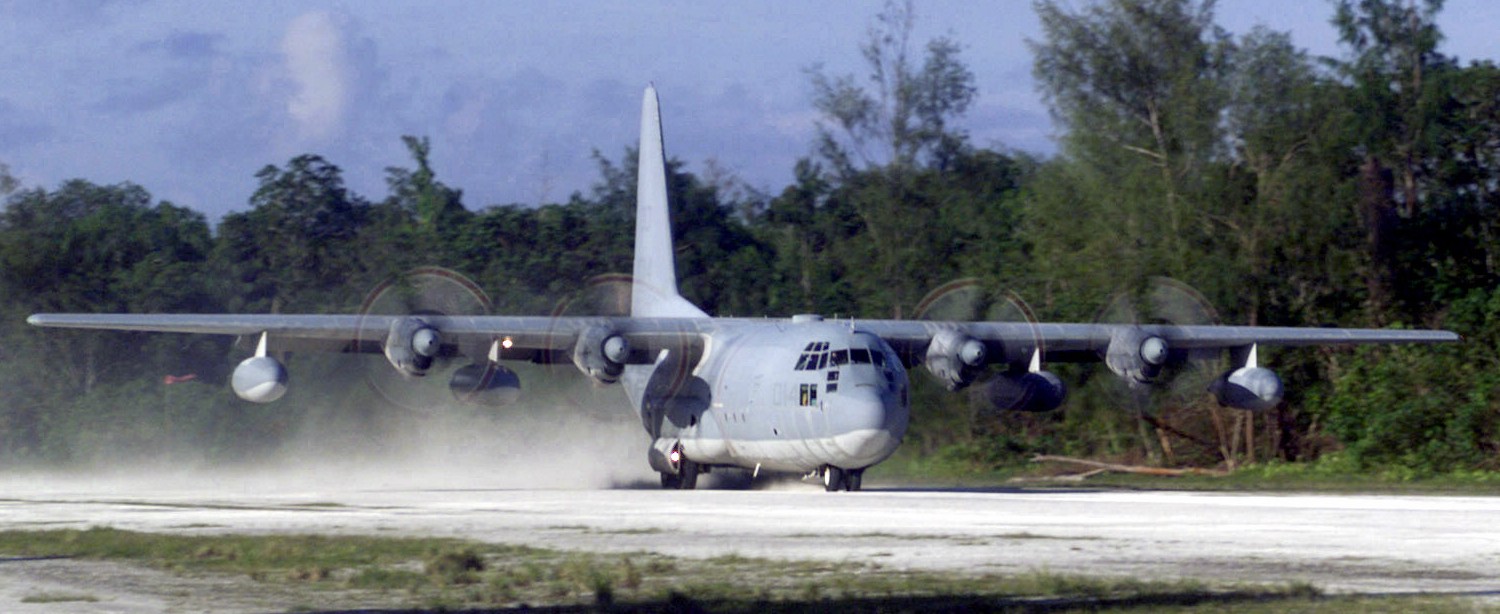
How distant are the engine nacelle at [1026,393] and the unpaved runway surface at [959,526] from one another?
4646 mm

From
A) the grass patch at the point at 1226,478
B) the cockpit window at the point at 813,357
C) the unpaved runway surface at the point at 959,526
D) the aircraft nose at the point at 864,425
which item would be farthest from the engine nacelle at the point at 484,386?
the grass patch at the point at 1226,478

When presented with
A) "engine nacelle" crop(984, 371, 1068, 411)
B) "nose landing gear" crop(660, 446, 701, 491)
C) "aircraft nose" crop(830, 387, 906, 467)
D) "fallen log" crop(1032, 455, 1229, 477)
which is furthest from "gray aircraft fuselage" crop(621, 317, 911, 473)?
"fallen log" crop(1032, 455, 1229, 477)

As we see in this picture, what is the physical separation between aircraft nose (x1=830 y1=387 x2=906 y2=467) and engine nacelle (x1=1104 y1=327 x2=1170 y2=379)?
6264mm

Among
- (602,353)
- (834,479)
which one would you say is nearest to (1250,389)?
(834,479)

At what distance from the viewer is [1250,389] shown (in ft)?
90.0

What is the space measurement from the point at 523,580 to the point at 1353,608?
5008 millimetres

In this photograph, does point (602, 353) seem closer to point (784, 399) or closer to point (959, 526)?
point (784, 399)

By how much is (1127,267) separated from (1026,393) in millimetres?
9506

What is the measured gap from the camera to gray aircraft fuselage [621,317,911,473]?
76.2 feet

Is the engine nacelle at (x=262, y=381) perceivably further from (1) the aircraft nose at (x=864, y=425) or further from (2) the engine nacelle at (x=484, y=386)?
(1) the aircraft nose at (x=864, y=425)

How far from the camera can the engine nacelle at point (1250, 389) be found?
27.2 metres

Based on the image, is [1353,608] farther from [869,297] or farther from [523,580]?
[869,297]

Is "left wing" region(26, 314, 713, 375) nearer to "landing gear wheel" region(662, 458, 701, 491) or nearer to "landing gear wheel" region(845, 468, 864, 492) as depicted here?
"landing gear wheel" region(662, 458, 701, 491)

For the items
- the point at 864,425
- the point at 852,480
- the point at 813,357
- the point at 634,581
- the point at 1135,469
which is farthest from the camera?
the point at 1135,469
